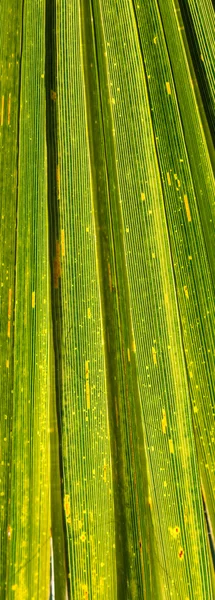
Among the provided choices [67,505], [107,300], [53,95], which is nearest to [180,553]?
[67,505]

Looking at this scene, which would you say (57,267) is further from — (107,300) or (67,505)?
(67,505)

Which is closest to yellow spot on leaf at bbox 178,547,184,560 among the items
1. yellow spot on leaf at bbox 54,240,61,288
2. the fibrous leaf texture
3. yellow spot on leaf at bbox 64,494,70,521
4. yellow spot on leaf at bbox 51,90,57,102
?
the fibrous leaf texture

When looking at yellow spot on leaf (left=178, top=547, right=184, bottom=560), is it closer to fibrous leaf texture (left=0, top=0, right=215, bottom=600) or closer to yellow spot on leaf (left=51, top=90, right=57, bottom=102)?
fibrous leaf texture (left=0, top=0, right=215, bottom=600)

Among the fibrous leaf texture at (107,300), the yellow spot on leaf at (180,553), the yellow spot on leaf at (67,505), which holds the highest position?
the fibrous leaf texture at (107,300)

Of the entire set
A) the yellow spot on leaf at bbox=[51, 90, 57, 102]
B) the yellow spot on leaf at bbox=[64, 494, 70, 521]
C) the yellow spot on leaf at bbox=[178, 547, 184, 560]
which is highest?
the yellow spot on leaf at bbox=[51, 90, 57, 102]

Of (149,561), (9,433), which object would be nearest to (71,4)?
(9,433)

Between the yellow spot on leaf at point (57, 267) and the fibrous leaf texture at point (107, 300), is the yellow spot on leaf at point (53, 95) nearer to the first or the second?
the fibrous leaf texture at point (107, 300)

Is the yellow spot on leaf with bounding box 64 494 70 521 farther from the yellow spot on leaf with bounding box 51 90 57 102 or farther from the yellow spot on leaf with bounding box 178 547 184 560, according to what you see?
the yellow spot on leaf with bounding box 51 90 57 102

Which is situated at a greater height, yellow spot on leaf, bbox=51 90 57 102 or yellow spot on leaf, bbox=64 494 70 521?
yellow spot on leaf, bbox=51 90 57 102

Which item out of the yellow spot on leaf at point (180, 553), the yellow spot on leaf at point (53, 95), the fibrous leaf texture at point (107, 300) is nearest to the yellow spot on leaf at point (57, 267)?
the fibrous leaf texture at point (107, 300)

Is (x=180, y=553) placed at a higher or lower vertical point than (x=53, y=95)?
lower

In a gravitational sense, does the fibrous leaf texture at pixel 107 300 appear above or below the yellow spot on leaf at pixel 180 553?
above
